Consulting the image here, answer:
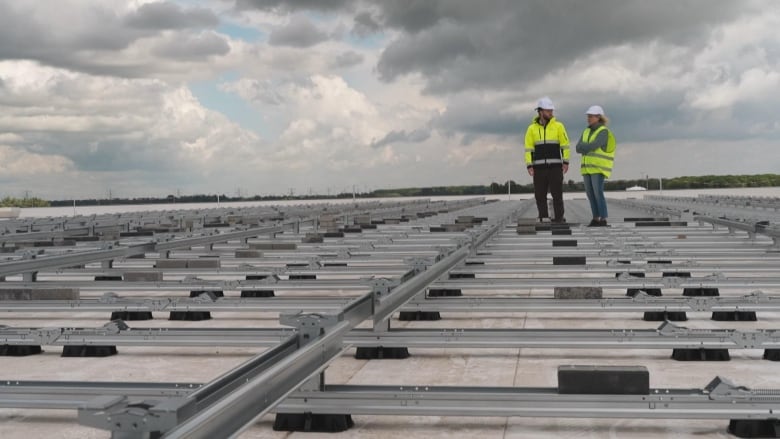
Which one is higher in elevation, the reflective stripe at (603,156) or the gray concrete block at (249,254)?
the reflective stripe at (603,156)

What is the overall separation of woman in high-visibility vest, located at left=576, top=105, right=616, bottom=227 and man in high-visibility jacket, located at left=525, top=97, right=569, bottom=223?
1.13 feet

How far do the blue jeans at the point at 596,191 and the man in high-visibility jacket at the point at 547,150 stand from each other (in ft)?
1.58

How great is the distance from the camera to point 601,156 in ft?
46.0

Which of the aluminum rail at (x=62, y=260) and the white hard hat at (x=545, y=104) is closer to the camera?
the aluminum rail at (x=62, y=260)

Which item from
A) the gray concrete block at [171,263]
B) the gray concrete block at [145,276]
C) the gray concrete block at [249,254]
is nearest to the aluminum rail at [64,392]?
the gray concrete block at [145,276]

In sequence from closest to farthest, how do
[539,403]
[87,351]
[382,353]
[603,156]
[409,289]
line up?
[539,403] → [382,353] → [87,351] → [409,289] → [603,156]

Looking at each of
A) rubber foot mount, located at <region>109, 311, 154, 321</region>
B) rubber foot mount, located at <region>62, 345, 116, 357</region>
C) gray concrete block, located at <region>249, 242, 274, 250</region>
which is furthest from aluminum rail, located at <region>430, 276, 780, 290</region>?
gray concrete block, located at <region>249, 242, 274, 250</region>

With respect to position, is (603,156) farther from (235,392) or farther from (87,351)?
(235,392)

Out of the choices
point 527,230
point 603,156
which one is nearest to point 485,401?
point 527,230

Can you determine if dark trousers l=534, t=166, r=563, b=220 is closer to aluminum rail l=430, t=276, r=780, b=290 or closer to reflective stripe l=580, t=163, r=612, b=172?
reflective stripe l=580, t=163, r=612, b=172

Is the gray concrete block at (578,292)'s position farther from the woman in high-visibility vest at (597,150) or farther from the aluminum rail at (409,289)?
the woman in high-visibility vest at (597,150)

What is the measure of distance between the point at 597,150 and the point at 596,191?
0.73m

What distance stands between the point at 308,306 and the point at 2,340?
6.79 ft

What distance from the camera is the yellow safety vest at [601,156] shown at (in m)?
14.0
